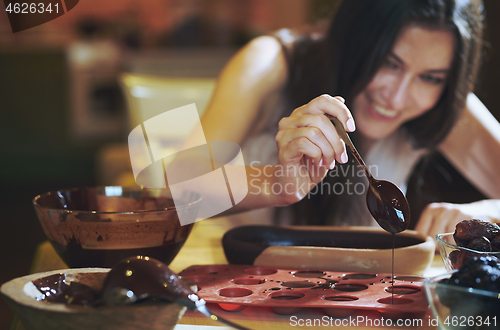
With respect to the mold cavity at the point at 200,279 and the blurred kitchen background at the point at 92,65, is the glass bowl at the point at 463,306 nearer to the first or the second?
the mold cavity at the point at 200,279

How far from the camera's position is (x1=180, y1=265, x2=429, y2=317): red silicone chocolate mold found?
46 centimetres

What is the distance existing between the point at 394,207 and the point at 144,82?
1.19 meters

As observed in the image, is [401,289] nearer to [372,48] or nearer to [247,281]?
[247,281]

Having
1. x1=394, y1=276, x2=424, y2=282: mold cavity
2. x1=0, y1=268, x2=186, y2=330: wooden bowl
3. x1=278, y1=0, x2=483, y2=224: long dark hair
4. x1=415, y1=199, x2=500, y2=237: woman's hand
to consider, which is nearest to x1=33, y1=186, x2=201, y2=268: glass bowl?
x1=0, y1=268, x2=186, y2=330: wooden bowl

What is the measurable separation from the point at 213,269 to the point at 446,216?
0.39 meters

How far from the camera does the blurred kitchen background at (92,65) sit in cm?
335

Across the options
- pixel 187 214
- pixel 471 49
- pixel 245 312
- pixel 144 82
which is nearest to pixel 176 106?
pixel 144 82

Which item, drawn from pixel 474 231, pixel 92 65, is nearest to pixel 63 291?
pixel 474 231

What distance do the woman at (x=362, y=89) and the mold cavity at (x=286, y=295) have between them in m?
0.24

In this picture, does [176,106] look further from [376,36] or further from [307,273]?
[307,273]

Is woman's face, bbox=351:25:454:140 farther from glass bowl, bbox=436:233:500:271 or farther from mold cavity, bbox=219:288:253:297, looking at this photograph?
mold cavity, bbox=219:288:253:297

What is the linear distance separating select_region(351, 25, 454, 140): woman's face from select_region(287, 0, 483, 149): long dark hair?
0.06ft

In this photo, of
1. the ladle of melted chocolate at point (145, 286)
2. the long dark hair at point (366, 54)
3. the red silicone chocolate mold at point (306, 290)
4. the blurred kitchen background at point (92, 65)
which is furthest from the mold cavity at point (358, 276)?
the blurred kitchen background at point (92, 65)

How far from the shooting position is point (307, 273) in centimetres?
56
